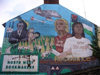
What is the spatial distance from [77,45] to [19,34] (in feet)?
29.4

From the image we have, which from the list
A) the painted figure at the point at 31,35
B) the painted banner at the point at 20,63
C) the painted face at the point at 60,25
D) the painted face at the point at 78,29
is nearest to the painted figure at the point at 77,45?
the painted face at the point at 78,29

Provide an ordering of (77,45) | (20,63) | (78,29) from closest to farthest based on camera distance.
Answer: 1. (20,63)
2. (77,45)
3. (78,29)

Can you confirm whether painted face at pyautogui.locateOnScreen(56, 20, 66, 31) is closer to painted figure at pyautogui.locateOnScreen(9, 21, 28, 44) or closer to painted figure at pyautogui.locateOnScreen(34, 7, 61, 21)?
painted figure at pyautogui.locateOnScreen(34, 7, 61, 21)

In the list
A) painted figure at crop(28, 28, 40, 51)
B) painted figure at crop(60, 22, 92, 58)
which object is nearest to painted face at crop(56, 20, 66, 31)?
painted figure at crop(60, 22, 92, 58)

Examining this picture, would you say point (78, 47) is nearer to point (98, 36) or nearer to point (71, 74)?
point (98, 36)

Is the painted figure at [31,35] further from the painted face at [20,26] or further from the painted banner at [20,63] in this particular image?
the painted banner at [20,63]

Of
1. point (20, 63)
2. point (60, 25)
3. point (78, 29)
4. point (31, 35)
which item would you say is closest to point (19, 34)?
point (31, 35)

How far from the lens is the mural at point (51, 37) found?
73.2ft

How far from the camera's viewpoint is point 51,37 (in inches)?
923

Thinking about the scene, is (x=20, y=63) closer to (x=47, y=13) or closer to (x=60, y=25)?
(x=60, y=25)

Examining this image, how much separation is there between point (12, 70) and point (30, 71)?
2454 millimetres

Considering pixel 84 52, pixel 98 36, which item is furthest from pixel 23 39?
pixel 98 36

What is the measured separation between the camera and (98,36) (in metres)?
25.7

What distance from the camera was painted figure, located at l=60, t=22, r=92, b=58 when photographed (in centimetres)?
2331
